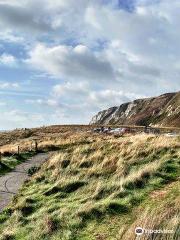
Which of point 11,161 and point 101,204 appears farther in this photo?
point 11,161

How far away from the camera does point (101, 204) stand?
949 centimetres

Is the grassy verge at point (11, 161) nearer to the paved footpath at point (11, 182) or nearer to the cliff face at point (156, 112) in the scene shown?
the paved footpath at point (11, 182)

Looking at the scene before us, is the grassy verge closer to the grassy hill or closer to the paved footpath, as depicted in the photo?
the paved footpath

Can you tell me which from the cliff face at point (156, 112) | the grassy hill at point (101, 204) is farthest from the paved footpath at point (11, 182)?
the cliff face at point (156, 112)

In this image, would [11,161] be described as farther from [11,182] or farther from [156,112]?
[156,112]

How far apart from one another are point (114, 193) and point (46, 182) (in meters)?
5.29

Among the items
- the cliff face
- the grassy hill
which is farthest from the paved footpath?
the cliff face

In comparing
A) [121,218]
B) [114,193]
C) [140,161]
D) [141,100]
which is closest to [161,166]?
[140,161]

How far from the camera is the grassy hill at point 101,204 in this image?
764 cm

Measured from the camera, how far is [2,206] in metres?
11.9

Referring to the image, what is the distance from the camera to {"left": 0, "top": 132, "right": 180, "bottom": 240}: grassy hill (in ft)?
25.1

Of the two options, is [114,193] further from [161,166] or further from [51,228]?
[161,166]

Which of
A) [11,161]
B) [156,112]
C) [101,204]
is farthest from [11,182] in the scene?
[156,112]

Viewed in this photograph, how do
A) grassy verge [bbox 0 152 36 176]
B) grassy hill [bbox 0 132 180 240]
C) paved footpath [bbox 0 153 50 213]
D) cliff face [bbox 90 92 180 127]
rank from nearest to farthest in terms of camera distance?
grassy hill [bbox 0 132 180 240] < paved footpath [bbox 0 153 50 213] < grassy verge [bbox 0 152 36 176] < cliff face [bbox 90 92 180 127]
